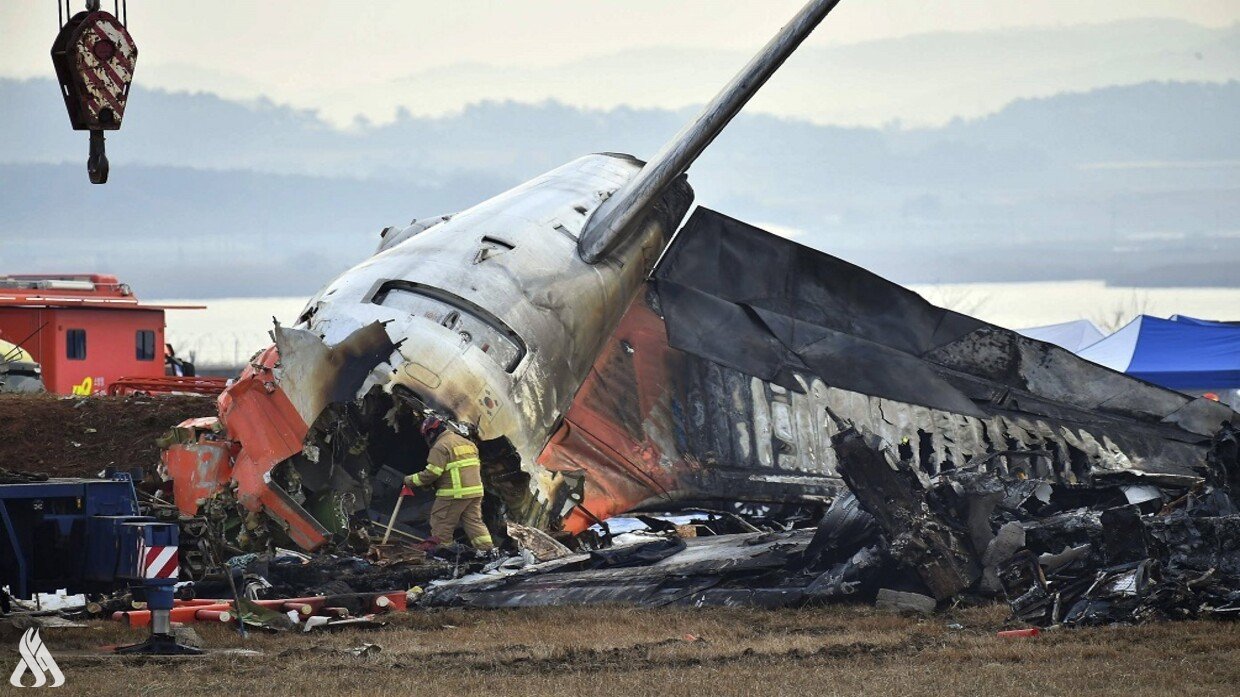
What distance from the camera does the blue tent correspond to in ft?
120

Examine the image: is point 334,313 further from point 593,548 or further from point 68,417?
point 68,417

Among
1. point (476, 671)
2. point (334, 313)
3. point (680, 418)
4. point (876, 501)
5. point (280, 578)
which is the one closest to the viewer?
point (476, 671)

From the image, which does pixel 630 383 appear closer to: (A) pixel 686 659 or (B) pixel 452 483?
(B) pixel 452 483

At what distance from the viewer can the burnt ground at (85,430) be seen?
25594 millimetres

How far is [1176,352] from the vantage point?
125 feet

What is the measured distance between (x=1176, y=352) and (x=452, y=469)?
81.5 ft

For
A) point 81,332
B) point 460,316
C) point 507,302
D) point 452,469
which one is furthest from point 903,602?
point 81,332

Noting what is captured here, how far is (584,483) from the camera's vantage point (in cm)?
2073

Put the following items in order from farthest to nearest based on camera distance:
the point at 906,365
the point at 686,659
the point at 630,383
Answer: the point at 906,365 → the point at 630,383 → the point at 686,659

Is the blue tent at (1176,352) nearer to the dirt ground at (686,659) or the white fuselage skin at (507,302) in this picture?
the white fuselage skin at (507,302)

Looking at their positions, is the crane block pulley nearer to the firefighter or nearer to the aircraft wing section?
the firefighter

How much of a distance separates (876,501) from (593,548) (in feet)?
18.9

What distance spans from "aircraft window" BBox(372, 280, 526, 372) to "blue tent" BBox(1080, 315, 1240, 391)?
789 inches

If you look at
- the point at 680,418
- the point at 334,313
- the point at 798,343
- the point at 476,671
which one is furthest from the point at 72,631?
the point at 798,343
